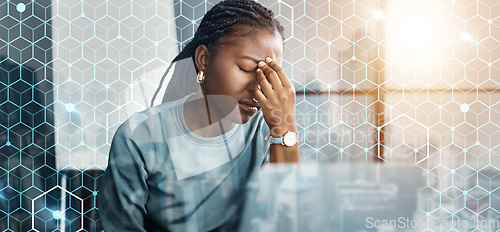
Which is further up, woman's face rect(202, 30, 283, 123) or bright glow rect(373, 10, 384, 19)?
bright glow rect(373, 10, 384, 19)

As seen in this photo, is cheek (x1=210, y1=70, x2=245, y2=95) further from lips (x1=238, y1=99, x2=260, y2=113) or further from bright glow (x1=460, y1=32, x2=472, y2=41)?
bright glow (x1=460, y1=32, x2=472, y2=41)

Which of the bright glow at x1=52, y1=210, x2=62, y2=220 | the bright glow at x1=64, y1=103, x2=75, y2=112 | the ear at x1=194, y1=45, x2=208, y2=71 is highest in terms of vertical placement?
the ear at x1=194, y1=45, x2=208, y2=71

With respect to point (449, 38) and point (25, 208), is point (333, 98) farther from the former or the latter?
point (25, 208)

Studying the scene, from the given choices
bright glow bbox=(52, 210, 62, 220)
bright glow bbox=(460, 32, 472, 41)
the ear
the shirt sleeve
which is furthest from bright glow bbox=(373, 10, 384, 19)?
bright glow bbox=(52, 210, 62, 220)

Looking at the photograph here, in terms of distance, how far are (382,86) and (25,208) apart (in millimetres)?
945

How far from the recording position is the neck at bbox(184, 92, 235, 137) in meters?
0.88

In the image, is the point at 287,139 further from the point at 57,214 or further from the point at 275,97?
the point at 57,214

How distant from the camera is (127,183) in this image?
2.85ft

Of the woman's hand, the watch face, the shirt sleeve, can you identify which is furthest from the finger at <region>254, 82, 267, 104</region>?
the shirt sleeve

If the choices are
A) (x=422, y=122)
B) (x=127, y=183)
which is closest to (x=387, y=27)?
(x=422, y=122)

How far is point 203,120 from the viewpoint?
892 mm

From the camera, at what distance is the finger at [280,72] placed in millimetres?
853
